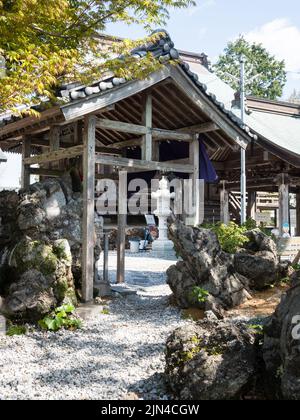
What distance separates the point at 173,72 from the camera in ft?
25.7

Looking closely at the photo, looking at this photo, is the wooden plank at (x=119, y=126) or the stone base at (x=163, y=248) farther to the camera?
the stone base at (x=163, y=248)

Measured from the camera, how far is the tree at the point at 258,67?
1687 inches

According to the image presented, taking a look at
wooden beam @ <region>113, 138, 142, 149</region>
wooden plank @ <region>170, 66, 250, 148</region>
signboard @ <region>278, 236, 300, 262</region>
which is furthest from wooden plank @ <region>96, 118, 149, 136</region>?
signboard @ <region>278, 236, 300, 262</region>

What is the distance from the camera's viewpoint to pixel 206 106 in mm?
8250

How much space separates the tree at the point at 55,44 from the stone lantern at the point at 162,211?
7373mm

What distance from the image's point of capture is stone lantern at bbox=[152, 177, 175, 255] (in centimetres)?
1479

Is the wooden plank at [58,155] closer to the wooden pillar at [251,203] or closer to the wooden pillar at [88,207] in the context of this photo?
the wooden pillar at [88,207]

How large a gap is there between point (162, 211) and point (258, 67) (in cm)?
3359

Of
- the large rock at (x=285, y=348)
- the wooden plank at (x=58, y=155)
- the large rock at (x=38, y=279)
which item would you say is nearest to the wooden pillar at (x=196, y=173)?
the wooden plank at (x=58, y=155)

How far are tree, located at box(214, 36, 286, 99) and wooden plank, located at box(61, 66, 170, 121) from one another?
3692 cm

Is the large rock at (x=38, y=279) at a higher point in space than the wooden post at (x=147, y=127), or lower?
lower

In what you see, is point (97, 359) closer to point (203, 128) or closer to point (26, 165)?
point (26, 165)

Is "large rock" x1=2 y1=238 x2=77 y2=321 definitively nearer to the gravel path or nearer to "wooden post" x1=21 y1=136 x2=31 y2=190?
the gravel path

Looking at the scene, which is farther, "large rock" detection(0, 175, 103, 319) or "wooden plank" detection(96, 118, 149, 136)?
"wooden plank" detection(96, 118, 149, 136)
